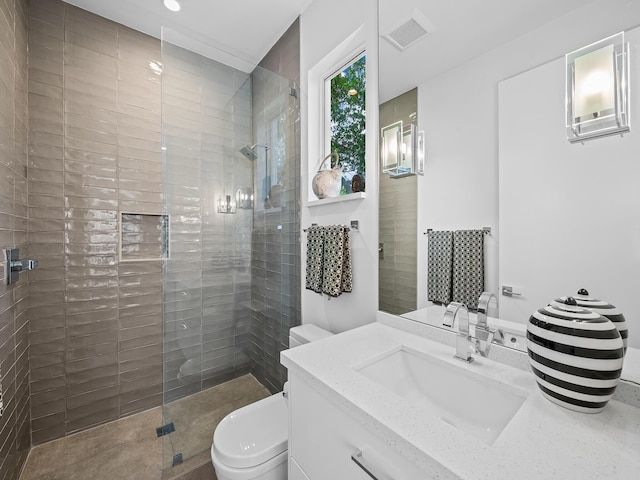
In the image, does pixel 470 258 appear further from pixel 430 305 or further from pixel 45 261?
pixel 45 261

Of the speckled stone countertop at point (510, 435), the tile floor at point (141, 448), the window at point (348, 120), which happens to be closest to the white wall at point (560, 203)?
the speckled stone countertop at point (510, 435)

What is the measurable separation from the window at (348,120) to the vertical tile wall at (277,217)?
26 centimetres

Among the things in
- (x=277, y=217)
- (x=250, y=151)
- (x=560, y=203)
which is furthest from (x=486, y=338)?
(x=250, y=151)

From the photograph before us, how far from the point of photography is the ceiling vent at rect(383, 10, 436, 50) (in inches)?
45.4

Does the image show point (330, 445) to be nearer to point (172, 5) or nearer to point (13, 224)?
point (13, 224)

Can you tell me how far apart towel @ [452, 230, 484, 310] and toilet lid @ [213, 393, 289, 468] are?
0.94 metres

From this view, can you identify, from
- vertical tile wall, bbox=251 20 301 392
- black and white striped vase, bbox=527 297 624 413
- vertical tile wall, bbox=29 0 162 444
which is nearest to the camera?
black and white striped vase, bbox=527 297 624 413

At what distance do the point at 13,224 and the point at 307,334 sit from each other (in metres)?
1.65

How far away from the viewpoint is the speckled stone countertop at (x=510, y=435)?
488 mm

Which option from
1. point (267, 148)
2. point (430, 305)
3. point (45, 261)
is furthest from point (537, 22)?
point (45, 261)

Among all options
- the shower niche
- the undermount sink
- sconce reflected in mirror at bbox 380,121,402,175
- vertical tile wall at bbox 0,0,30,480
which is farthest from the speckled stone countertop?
the shower niche

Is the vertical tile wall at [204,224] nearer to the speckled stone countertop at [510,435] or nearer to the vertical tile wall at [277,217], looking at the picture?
the vertical tile wall at [277,217]

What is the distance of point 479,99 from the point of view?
1.01 meters

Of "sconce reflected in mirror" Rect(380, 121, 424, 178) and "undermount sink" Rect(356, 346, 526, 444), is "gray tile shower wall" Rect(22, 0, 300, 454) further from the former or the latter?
"undermount sink" Rect(356, 346, 526, 444)
